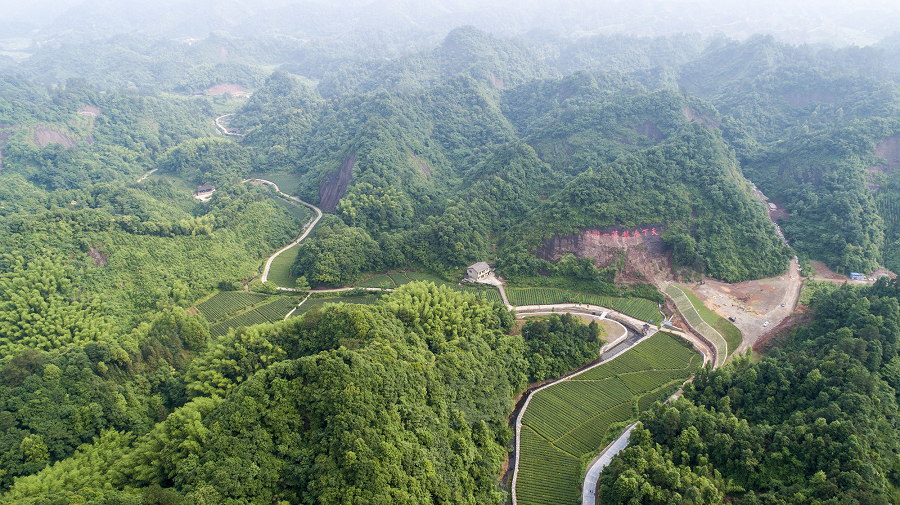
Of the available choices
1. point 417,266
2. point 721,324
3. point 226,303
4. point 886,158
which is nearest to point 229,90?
point 226,303

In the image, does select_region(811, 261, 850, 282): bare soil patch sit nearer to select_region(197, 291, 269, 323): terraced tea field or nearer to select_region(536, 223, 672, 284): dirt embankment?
select_region(536, 223, 672, 284): dirt embankment

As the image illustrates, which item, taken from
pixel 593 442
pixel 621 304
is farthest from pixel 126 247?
pixel 621 304

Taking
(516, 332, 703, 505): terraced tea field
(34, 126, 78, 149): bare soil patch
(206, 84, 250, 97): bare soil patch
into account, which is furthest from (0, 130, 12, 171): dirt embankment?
(516, 332, 703, 505): terraced tea field

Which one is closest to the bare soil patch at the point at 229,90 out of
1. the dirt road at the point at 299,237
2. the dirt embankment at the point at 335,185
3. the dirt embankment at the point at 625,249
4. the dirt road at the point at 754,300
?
the dirt road at the point at 299,237

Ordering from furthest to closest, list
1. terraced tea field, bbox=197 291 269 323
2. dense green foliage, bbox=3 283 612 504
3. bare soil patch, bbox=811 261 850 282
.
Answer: bare soil patch, bbox=811 261 850 282, terraced tea field, bbox=197 291 269 323, dense green foliage, bbox=3 283 612 504

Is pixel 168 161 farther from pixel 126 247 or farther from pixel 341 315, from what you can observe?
pixel 341 315

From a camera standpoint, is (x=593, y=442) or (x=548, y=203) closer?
(x=593, y=442)

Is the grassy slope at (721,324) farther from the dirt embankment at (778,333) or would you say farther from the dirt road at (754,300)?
the dirt embankment at (778,333)
